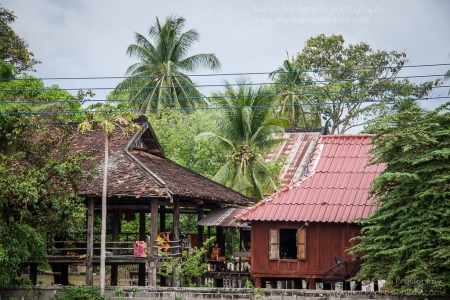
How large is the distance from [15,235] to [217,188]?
10560 millimetres

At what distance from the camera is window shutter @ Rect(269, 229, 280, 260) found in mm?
27359

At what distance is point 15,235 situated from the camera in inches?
936

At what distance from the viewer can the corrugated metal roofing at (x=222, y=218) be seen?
29609 millimetres

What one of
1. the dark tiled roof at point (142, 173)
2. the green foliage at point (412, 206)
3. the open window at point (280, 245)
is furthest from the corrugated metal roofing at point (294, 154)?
the green foliage at point (412, 206)

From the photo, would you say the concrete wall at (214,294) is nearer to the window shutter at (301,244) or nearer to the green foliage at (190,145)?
the window shutter at (301,244)

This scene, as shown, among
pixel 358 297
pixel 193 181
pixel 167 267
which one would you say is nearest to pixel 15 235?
pixel 167 267

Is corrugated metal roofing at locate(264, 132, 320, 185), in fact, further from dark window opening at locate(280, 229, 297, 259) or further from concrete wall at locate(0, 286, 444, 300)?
concrete wall at locate(0, 286, 444, 300)

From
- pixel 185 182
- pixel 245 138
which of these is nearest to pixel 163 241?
pixel 185 182

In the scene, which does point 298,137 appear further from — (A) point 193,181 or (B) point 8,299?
(B) point 8,299

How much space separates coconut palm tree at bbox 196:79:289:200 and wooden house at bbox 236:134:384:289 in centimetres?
867

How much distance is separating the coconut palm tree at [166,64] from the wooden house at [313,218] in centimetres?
1907

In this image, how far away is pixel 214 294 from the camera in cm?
2364

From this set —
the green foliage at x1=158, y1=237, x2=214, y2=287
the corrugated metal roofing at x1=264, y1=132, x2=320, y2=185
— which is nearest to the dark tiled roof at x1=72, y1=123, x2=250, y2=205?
the green foliage at x1=158, y1=237, x2=214, y2=287

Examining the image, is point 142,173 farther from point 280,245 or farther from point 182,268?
point 280,245
